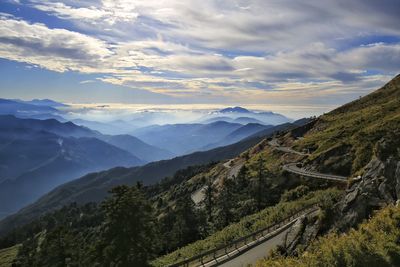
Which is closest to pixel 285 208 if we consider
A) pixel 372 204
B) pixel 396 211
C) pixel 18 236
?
pixel 372 204

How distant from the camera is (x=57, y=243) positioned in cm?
5641

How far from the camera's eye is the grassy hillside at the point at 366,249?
665 inches

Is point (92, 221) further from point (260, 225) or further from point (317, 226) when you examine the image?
point (317, 226)

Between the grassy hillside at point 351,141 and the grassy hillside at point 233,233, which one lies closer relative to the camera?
the grassy hillside at point 233,233

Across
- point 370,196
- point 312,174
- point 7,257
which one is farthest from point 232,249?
point 7,257

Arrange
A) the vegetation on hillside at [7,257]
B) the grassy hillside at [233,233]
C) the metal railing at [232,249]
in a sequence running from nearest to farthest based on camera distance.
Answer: the metal railing at [232,249], the grassy hillside at [233,233], the vegetation on hillside at [7,257]

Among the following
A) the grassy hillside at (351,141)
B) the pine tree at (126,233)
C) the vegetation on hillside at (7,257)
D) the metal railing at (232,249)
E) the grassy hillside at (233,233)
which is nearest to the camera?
the metal railing at (232,249)

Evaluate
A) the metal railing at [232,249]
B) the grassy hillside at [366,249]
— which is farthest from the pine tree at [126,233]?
the grassy hillside at [366,249]

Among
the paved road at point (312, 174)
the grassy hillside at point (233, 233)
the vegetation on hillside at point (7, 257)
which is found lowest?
the vegetation on hillside at point (7, 257)

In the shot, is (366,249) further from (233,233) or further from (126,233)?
(233,233)

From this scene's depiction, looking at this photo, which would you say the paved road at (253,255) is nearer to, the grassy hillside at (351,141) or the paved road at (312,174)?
the grassy hillside at (351,141)

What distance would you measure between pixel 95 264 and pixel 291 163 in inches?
2576

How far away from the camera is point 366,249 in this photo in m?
17.6

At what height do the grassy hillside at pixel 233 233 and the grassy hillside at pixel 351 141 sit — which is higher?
the grassy hillside at pixel 351 141
